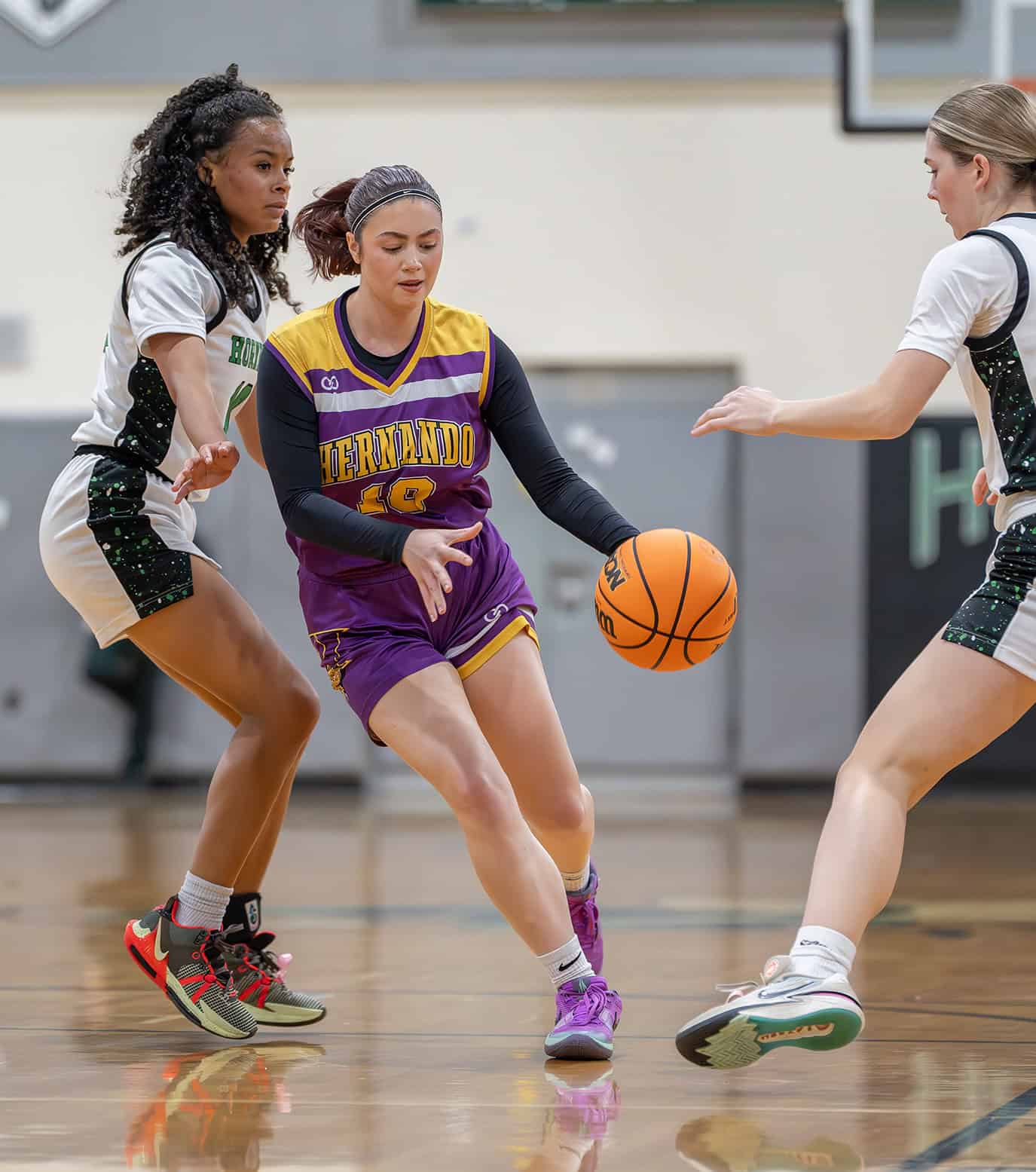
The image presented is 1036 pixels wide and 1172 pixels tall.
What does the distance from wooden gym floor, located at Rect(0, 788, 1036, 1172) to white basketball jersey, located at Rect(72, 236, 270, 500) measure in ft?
4.15

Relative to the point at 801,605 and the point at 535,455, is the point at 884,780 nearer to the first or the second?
the point at 535,455

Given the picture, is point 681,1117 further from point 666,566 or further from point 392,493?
point 392,493

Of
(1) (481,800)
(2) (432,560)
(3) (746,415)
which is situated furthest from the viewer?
(1) (481,800)

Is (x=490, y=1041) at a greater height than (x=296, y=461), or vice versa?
(x=296, y=461)

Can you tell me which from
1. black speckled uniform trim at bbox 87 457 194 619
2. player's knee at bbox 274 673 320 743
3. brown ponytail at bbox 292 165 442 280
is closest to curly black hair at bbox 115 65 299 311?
brown ponytail at bbox 292 165 442 280

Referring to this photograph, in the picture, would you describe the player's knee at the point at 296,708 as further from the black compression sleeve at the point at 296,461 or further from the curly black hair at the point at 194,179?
the curly black hair at the point at 194,179

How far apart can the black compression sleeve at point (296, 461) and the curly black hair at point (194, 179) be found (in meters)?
0.41

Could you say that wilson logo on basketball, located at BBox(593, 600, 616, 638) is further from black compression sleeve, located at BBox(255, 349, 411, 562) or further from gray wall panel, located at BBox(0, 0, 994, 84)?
gray wall panel, located at BBox(0, 0, 994, 84)

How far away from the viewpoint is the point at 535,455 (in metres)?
3.37

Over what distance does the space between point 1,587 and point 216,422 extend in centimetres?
745

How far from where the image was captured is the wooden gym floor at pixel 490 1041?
255cm

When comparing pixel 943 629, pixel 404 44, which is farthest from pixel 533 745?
pixel 404 44

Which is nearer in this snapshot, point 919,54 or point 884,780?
point 884,780

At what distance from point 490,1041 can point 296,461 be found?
4.22 feet
